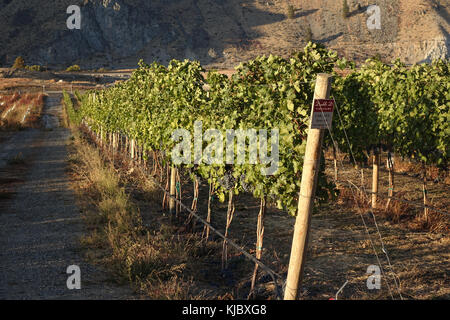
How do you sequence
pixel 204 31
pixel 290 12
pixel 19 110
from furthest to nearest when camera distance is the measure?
pixel 290 12, pixel 204 31, pixel 19 110

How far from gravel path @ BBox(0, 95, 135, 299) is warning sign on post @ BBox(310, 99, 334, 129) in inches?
146

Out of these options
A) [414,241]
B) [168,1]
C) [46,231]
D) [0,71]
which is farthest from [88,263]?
[168,1]

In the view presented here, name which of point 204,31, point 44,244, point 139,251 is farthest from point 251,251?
point 204,31

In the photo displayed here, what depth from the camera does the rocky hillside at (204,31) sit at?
316ft

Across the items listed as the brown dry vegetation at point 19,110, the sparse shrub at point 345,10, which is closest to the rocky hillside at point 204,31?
the sparse shrub at point 345,10

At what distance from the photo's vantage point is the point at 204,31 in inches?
4355

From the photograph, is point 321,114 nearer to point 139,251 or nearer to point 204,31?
point 139,251

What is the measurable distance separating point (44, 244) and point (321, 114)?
21.3 ft

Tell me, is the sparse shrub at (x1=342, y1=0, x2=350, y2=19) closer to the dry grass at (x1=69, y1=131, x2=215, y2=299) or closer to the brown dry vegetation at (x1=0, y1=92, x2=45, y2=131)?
the brown dry vegetation at (x1=0, y1=92, x2=45, y2=131)

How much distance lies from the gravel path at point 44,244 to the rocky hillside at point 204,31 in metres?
81.2

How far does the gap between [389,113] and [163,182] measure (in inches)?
262

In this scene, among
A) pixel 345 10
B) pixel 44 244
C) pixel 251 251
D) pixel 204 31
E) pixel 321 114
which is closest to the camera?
pixel 321 114

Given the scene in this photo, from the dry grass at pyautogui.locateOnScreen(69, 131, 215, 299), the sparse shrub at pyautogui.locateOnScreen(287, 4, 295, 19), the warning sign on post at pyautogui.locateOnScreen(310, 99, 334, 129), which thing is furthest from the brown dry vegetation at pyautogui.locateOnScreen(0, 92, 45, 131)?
the sparse shrub at pyautogui.locateOnScreen(287, 4, 295, 19)

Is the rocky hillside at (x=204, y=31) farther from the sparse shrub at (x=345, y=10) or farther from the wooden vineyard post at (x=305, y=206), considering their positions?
the wooden vineyard post at (x=305, y=206)
